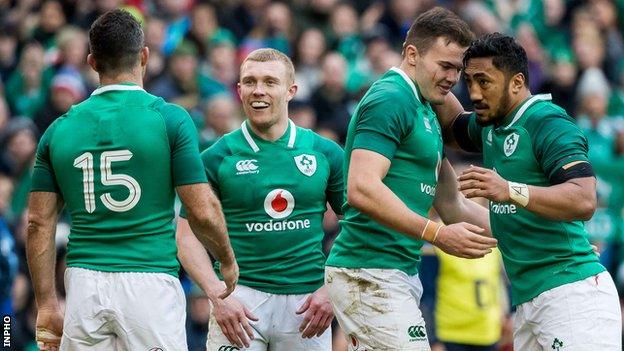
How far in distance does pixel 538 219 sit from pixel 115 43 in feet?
9.11

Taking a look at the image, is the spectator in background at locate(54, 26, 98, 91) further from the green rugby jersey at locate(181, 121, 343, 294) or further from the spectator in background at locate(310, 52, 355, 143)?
the green rugby jersey at locate(181, 121, 343, 294)

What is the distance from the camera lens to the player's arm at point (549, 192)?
7.74m

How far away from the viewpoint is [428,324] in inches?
567

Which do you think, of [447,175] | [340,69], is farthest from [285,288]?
[340,69]

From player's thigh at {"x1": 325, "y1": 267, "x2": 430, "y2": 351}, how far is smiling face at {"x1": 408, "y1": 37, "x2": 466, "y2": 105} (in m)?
1.14

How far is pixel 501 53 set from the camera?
8.30m

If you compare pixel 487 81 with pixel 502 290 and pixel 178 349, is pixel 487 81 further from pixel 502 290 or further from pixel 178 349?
→ pixel 502 290

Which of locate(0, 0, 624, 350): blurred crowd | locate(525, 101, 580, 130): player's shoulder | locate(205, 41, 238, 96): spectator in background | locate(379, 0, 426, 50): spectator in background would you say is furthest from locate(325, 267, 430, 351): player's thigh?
locate(379, 0, 426, 50): spectator in background

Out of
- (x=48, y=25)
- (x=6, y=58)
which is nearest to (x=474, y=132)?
(x=6, y=58)

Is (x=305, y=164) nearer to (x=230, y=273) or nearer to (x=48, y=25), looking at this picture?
(x=230, y=273)

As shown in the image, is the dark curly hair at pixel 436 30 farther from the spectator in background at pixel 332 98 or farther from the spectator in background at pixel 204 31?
the spectator in background at pixel 204 31

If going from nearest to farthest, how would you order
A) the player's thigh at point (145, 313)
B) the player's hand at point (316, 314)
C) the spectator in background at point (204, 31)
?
the player's thigh at point (145, 313) → the player's hand at point (316, 314) → the spectator in background at point (204, 31)

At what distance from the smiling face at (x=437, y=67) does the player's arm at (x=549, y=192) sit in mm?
677

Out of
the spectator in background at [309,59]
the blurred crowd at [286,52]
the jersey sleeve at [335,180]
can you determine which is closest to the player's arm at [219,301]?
the jersey sleeve at [335,180]
